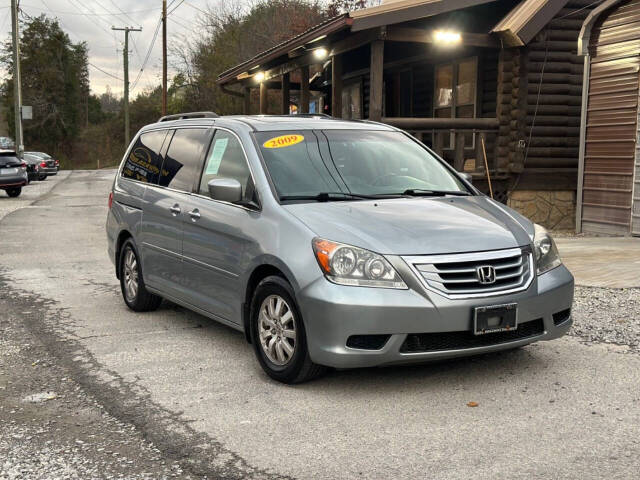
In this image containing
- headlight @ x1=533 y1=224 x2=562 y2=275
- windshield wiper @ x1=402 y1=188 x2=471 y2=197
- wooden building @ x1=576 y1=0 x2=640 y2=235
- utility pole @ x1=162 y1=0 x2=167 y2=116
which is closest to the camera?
headlight @ x1=533 y1=224 x2=562 y2=275

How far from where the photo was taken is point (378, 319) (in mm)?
4496

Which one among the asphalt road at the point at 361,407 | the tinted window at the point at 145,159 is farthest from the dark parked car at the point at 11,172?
the asphalt road at the point at 361,407

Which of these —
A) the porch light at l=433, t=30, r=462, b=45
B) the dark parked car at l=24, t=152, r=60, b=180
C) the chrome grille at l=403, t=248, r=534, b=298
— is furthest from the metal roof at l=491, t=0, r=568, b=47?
the dark parked car at l=24, t=152, r=60, b=180

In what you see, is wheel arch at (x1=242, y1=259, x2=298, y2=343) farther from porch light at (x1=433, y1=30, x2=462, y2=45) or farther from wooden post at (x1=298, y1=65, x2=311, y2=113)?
wooden post at (x1=298, y1=65, x2=311, y2=113)

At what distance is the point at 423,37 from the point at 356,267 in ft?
33.8

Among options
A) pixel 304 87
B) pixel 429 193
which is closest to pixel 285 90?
pixel 304 87

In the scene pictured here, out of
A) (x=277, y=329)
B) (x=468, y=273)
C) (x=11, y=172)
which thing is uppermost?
(x=468, y=273)

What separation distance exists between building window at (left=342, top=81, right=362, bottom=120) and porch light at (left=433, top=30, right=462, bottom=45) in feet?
30.6

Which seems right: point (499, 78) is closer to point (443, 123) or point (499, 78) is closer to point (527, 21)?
point (527, 21)

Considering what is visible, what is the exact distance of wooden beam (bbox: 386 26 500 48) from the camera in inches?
539

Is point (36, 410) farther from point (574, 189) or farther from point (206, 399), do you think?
point (574, 189)

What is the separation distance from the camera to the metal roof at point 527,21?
1424 centimetres

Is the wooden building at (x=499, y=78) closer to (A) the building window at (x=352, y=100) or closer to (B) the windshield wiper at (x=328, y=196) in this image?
(A) the building window at (x=352, y=100)

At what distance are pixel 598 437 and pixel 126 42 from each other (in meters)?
56.9
